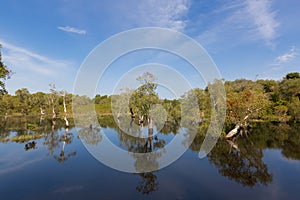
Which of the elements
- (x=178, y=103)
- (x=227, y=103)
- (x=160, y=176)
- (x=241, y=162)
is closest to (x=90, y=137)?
(x=160, y=176)

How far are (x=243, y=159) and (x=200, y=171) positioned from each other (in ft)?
16.3

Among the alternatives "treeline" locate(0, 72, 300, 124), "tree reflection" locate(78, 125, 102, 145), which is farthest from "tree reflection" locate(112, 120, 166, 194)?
"treeline" locate(0, 72, 300, 124)

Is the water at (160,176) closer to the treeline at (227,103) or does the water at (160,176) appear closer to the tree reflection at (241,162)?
the tree reflection at (241,162)

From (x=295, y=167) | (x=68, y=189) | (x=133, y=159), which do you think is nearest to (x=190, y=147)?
(x=133, y=159)

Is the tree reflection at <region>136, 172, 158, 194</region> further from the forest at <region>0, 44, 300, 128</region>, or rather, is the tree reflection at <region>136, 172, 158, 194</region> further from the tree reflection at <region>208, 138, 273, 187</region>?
the forest at <region>0, 44, 300, 128</region>

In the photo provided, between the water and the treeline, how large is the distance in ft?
21.3

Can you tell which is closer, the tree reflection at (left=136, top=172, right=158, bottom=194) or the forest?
the tree reflection at (left=136, top=172, right=158, bottom=194)

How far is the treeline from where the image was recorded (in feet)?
80.0

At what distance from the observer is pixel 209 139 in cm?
2333

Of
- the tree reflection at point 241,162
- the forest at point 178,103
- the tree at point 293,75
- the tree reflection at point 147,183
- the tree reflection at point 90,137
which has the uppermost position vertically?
the tree at point 293,75

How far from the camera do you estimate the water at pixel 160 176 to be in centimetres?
1014

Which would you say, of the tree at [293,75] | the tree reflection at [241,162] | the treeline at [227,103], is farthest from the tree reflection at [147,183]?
the tree at [293,75]

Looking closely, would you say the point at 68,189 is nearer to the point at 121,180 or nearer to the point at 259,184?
the point at 121,180

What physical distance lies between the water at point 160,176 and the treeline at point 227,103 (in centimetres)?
651
